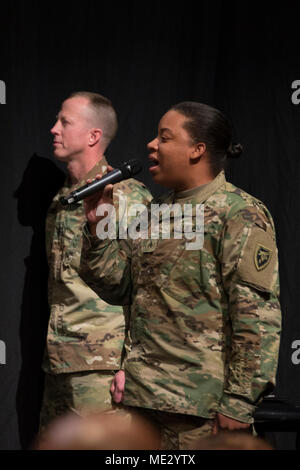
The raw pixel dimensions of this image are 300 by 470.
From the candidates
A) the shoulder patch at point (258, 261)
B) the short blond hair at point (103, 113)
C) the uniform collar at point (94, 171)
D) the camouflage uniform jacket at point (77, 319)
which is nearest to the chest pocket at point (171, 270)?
the shoulder patch at point (258, 261)

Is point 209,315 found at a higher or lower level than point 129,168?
lower

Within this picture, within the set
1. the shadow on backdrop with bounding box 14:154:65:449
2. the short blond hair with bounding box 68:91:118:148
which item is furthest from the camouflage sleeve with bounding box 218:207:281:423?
the shadow on backdrop with bounding box 14:154:65:449

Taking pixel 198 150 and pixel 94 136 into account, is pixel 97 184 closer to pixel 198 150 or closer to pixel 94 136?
pixel 198 150

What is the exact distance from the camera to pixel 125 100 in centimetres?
296

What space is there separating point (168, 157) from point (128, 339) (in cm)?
52

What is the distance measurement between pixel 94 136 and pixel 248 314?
4.31ft

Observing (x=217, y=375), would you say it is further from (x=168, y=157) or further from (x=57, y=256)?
(x=57, y=256)

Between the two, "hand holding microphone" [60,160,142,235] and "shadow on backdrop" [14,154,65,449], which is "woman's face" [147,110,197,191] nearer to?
"hand holding microphone" [60,160,142,235]

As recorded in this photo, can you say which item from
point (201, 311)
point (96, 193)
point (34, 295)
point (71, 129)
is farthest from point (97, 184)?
point (34, 295)
